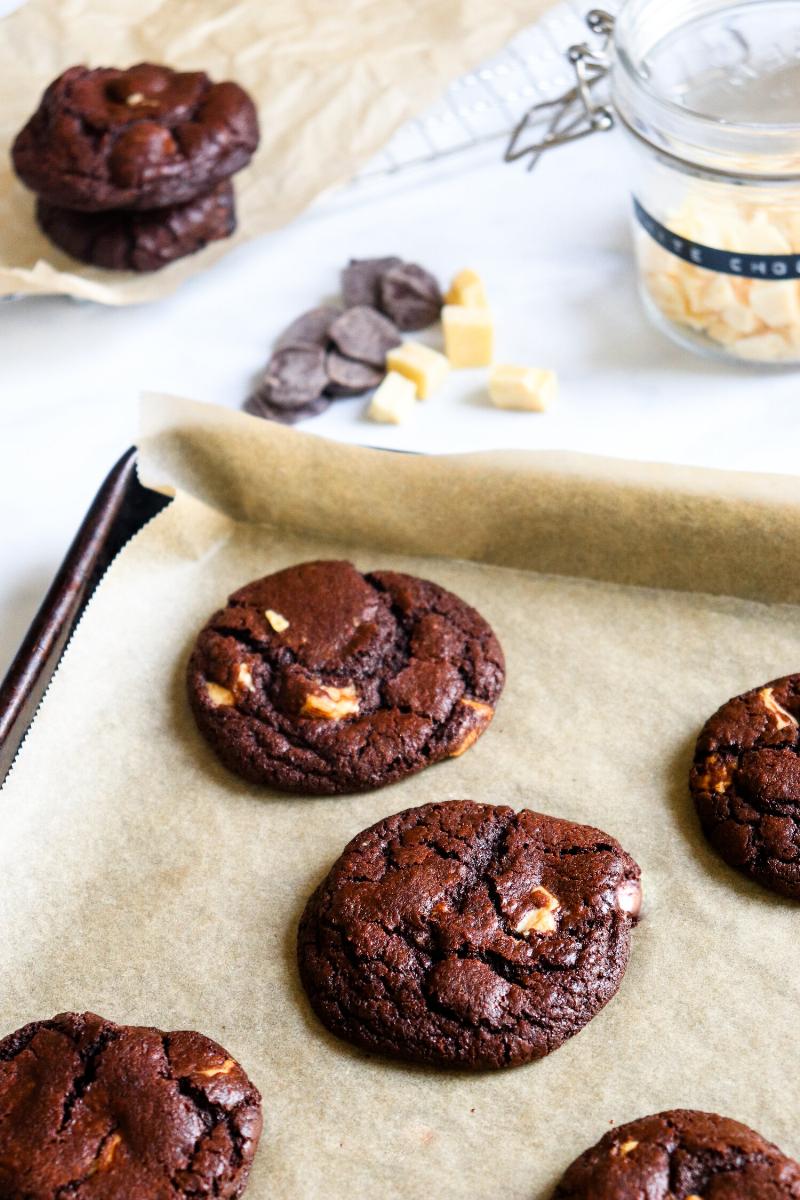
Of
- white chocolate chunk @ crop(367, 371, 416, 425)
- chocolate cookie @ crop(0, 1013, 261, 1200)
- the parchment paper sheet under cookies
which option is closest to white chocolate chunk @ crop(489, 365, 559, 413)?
white chocolate chunk @ crop(367, 371, 416, 425)

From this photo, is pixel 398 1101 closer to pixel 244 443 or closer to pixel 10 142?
pixel 244 443

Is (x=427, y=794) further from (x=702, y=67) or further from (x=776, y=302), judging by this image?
(x=702, y=67)

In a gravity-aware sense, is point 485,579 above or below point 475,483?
below

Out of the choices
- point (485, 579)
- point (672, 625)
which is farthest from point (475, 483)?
point (672, 625)

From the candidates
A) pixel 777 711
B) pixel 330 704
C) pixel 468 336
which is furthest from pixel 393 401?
pixel 777 711

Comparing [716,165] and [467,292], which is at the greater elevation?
[716,165]

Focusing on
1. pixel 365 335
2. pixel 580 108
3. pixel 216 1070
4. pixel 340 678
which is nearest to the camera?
pixel 216 1070
